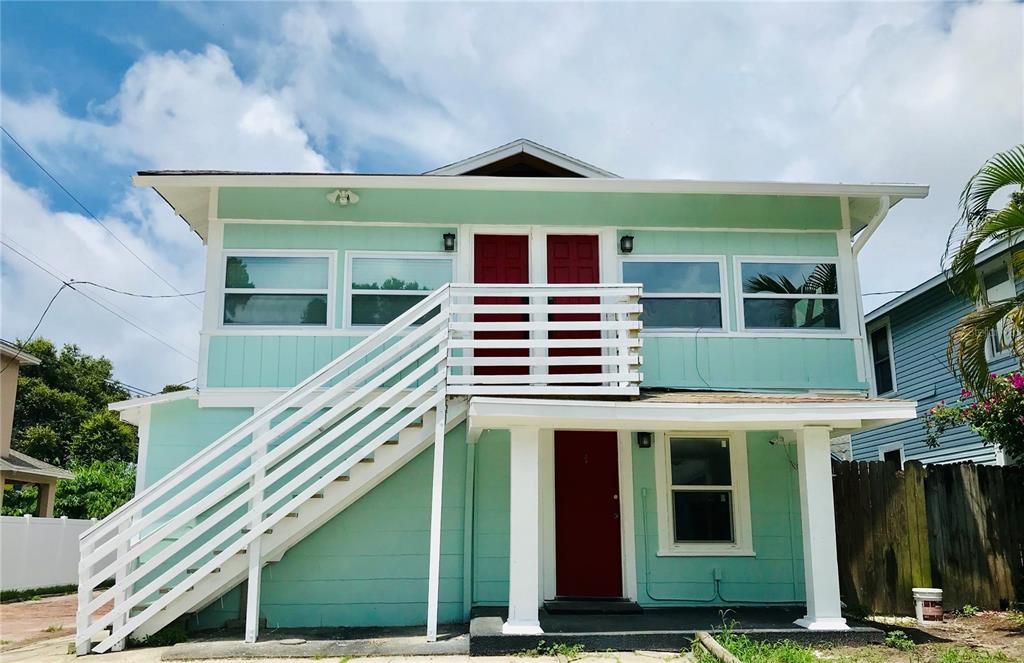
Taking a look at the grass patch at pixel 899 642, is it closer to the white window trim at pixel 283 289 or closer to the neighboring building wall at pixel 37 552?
the white window trim at pixel 283 289

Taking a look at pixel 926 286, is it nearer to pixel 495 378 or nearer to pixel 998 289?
pixel 998 289

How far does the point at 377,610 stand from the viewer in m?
9.34

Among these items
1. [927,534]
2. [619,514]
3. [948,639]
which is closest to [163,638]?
[619,514]

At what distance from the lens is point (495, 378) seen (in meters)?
8.86

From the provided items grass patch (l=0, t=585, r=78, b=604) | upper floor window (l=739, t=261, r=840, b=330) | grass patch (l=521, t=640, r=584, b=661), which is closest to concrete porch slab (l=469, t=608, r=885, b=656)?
grass patch (l=521, t=640, r=584, b=661)

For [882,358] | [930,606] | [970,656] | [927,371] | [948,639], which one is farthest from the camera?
[882,358]

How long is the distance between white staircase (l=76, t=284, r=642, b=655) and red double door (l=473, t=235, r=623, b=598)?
60cm

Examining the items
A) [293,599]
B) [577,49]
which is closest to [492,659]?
[293,599]

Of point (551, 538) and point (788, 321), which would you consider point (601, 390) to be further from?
point (788, 321)

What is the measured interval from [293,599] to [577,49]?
795cm

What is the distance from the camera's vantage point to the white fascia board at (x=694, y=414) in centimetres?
798

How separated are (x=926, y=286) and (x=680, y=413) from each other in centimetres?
1013

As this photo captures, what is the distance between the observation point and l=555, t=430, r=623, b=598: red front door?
969cm

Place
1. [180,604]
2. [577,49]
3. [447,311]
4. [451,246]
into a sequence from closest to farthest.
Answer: [180,604] < [447,311] < [451,246] < [577,49]
